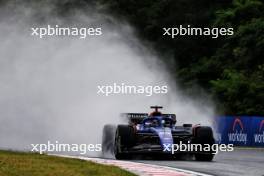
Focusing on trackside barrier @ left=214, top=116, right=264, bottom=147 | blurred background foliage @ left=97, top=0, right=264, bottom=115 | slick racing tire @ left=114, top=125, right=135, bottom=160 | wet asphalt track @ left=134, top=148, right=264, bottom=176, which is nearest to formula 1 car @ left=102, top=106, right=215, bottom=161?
slick racing tire @ left=114, top=125, right=135, bottom=160

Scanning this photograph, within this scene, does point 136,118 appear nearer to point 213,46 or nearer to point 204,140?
point 204,140

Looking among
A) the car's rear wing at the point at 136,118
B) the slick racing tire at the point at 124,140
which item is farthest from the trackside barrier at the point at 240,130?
the slick racing tire at the point at 124,140

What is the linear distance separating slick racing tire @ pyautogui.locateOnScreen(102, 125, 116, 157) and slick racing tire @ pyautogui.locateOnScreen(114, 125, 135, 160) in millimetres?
886

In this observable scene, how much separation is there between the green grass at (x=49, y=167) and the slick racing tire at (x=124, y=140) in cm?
274

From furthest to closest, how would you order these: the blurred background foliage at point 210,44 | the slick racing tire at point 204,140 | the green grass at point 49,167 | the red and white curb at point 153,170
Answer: the blurred background foliage at point 210,44
the slick racing tire at point 204,140
the red and white curb at point 153,170
the green grass at point 49,167

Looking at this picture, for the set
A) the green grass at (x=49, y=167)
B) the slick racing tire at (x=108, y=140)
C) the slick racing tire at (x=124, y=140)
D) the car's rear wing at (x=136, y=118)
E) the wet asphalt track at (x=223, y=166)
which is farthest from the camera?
the car's rear wing at (x=136, y=118)

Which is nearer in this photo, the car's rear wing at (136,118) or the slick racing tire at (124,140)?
the slick racing tire at (124,140)

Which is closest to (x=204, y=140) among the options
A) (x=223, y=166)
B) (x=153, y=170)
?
(x=223, y=166)

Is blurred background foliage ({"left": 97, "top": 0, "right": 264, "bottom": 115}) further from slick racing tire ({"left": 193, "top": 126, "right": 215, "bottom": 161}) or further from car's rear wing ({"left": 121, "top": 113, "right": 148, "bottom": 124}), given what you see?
slick racing tire ({"left": 193, "top": 126, "right": 215, "bottom": 161})

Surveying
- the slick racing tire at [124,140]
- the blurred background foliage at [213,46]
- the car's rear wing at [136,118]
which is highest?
the blurred background foliage at [213,46]

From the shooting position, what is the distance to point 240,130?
32.9 m

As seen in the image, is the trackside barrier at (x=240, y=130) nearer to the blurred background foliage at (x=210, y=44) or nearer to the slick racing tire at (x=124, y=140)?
the blurred background foliage at (x=210, y=44)

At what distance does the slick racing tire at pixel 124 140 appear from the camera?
19438 millimetres

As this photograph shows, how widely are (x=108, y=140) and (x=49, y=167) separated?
6.58 m
